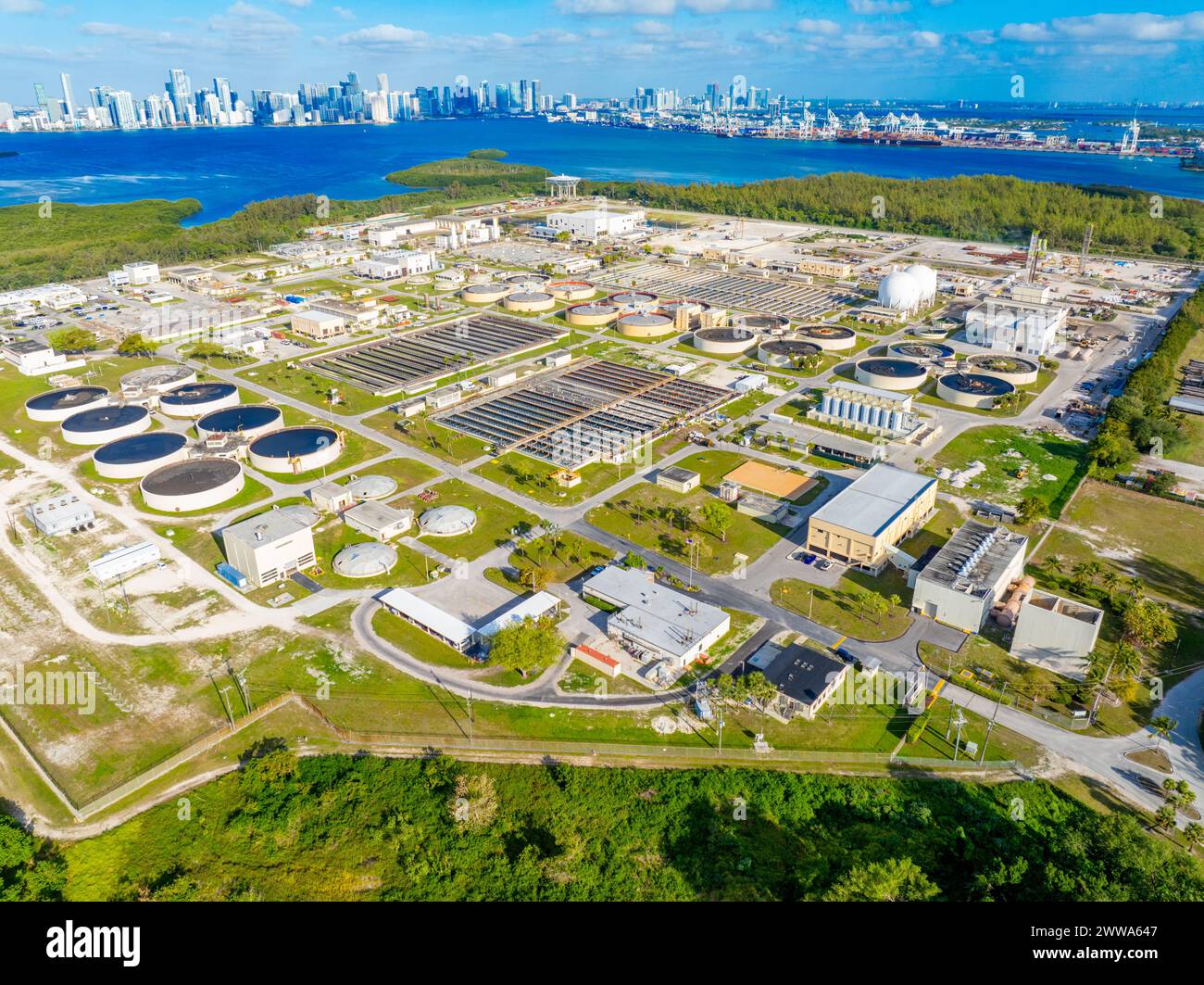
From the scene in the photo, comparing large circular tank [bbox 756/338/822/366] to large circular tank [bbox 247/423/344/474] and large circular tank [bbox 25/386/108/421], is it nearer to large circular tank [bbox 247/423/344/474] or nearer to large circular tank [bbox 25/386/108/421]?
large circular tank [bbox 247/423/344/474]

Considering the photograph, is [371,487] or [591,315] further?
[591,315]

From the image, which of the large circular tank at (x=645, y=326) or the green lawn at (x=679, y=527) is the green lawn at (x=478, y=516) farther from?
the large circular tank at (x=645, y=326)

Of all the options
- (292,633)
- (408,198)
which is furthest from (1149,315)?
(408,198)

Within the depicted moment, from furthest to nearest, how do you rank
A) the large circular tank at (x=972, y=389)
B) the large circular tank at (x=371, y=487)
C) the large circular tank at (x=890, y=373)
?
the large circular tank at (x=890, y=373) → the large circular tank at (x=972, y=389) → the large circular tank at (x=371, y=487)

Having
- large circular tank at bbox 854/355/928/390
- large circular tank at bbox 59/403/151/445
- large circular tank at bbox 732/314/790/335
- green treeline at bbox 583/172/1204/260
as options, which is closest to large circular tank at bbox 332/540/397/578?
large circular tank at bbox 59/403/151/445

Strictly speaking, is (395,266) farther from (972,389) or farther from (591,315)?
(972,389)

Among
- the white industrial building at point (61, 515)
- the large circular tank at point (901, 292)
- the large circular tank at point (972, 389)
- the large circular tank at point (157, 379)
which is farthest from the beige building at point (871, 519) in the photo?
the large circular tank at point (157, 379)

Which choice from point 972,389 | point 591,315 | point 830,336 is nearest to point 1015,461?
point 972,389
